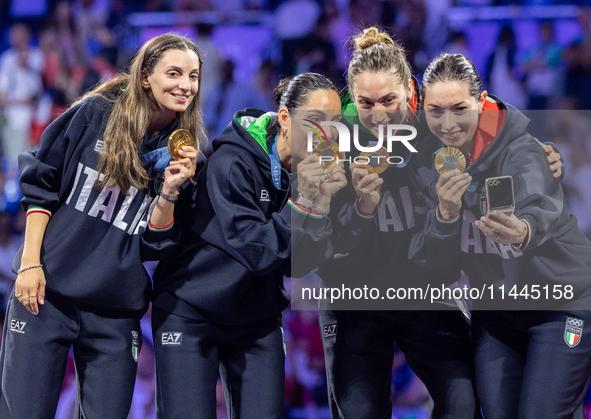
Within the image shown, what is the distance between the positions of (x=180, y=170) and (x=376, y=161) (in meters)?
0.75

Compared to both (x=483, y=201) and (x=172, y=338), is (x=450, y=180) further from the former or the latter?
(x=172, y=338)

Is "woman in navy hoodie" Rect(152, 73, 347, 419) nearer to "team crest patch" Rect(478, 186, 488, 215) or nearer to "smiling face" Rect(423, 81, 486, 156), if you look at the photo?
"smiling face" Rect(423, 81, 486, 156)

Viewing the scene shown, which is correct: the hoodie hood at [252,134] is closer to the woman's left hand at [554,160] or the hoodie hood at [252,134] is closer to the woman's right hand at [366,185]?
the woman's right hand at [366,185]

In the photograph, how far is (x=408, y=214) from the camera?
8.13 ft

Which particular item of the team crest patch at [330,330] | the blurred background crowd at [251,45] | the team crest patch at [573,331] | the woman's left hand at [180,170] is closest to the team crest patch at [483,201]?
the team crest patch at [573,331]

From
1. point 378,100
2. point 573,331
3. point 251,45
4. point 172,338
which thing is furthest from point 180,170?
point 251,45

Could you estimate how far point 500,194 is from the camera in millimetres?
2219

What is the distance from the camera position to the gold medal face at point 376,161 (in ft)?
7.76

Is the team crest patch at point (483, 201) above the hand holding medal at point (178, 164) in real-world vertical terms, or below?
below

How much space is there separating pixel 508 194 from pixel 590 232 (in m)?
0.52

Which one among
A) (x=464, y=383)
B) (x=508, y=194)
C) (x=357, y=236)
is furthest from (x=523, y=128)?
(x=464, y=383)

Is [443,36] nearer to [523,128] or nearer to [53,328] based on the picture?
[523,128]

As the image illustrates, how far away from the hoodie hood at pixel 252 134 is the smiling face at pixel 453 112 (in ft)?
2.08

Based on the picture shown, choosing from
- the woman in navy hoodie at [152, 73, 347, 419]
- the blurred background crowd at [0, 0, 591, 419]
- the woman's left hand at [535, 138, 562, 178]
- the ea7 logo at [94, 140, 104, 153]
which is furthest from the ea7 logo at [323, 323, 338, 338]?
the blurred background crowd at [0, 0, 591, 419]
